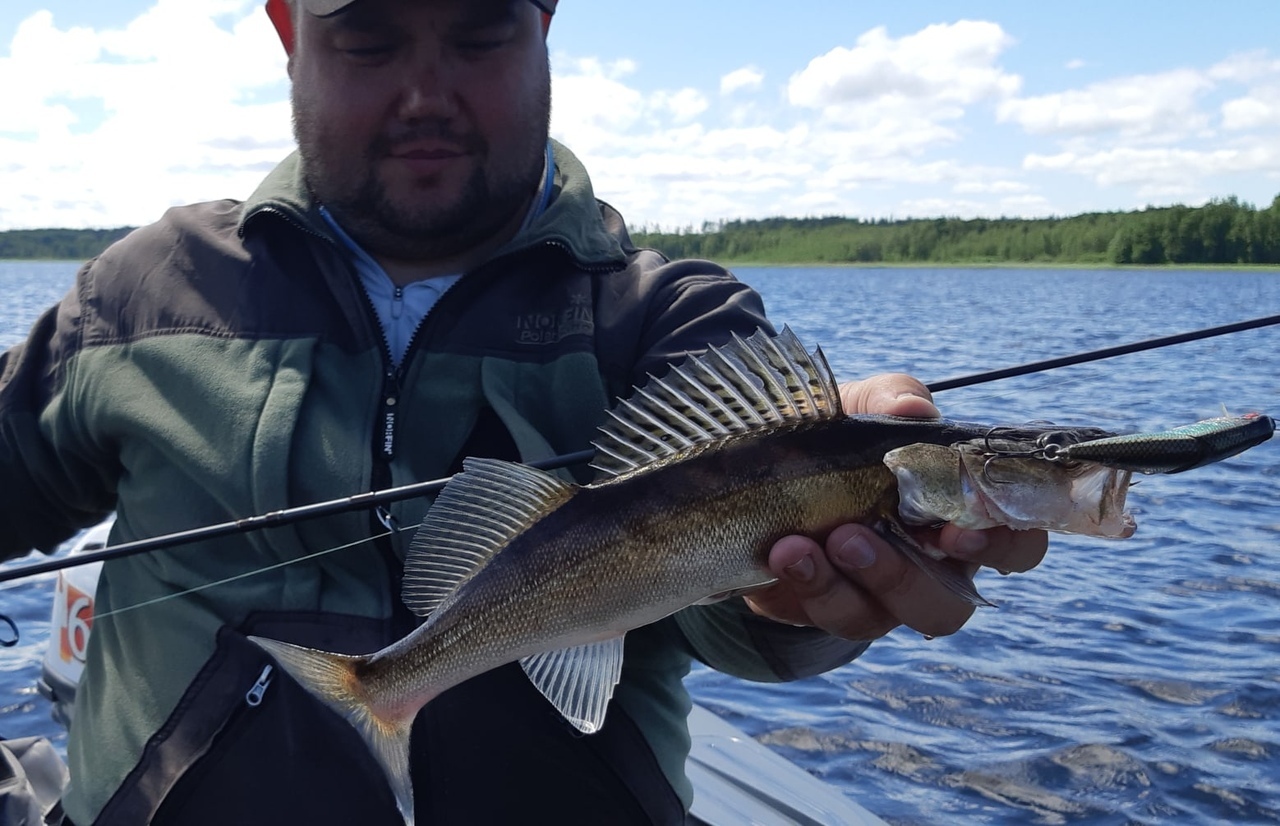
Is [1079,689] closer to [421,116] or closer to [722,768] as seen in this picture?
[722,768]

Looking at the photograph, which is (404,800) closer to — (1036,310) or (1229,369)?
(1229,369)

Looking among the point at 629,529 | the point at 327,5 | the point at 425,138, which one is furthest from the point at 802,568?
the point at 327,5

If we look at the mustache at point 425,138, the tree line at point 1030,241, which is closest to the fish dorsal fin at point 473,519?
the mustache at point 425,138

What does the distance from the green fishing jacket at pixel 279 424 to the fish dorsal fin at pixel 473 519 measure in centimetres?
28

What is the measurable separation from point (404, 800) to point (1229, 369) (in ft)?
60.5

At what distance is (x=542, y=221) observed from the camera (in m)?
2.96

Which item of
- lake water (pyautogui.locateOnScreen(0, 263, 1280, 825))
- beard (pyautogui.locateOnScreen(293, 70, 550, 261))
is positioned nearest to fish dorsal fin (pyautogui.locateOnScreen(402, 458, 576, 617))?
beard (pyautogui.locateOnScreen(293, 70, 550, 261))

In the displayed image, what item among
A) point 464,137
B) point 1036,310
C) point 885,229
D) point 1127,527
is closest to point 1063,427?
point 1127,527

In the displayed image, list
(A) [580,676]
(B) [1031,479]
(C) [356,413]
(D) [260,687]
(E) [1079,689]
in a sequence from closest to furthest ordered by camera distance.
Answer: (B) [1031,479]
(A) [580,676]
(D) [260,687]
(C) [356,413]
(E) [1079,689]

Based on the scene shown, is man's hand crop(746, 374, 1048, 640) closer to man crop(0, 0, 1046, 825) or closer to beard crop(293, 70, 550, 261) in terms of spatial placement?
man crop(0, 0, 1046, 825)

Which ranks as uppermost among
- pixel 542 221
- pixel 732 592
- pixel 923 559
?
pixel 542 221

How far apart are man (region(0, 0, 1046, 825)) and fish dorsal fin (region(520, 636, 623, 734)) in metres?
0.29

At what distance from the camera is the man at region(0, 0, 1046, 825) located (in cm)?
252

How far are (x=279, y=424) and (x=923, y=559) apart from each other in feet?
4.91
